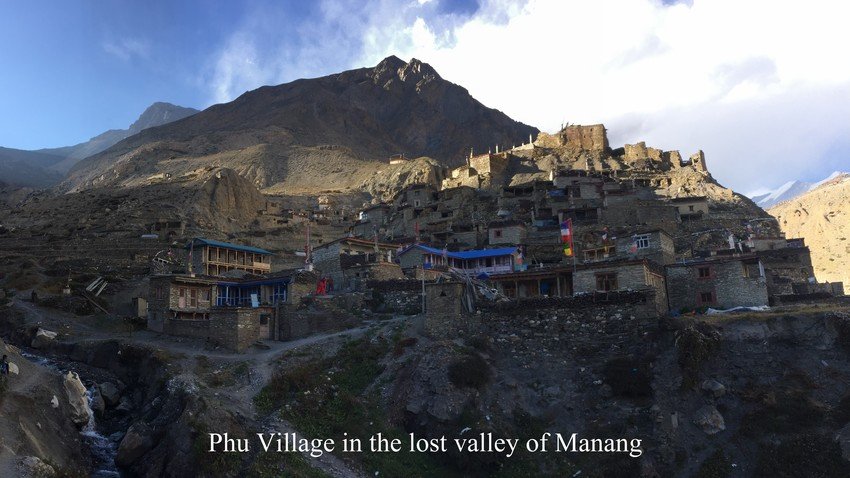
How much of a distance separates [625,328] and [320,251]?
2676 cm

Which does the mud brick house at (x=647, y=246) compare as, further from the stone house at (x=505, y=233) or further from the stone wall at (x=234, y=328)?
the stone wall at (x=234, y=328)

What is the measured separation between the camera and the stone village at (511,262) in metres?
35.7

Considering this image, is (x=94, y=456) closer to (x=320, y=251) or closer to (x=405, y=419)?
(x=405, y=419)

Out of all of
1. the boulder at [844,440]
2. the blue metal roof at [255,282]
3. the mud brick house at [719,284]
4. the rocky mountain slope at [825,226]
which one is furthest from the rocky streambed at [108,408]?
the rocky mountain slope at [825,226]

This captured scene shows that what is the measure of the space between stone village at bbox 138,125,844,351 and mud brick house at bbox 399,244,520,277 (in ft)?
0.40

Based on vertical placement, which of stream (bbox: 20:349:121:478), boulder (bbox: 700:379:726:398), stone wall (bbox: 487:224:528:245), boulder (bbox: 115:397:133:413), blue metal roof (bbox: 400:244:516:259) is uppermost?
stone wall (bbox: 487:224:528:245)

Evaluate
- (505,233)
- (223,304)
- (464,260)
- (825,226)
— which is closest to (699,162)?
(825,226)

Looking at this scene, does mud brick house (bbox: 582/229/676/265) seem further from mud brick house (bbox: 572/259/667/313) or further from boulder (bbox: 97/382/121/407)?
boulder (bbox: 97/382/121/407)

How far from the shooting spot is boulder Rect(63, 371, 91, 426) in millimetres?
28525

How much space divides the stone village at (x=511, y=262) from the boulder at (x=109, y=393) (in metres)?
5.66

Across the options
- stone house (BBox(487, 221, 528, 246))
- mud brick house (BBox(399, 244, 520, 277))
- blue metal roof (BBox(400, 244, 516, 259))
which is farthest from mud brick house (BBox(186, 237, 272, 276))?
stone house (BBox(487, 221, 528, 246))

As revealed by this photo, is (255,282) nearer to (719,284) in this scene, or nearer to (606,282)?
(606,282)

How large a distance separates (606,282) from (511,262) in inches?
611

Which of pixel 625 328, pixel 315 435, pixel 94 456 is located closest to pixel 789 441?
pixel 625 328
